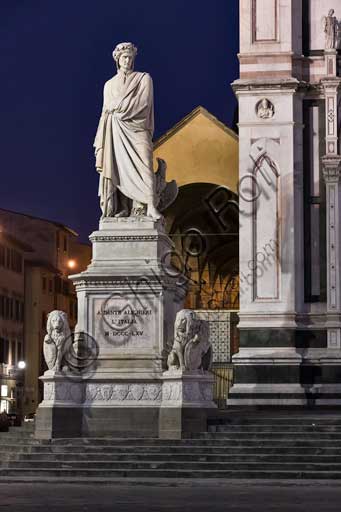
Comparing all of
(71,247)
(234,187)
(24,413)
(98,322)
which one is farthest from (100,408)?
(71,247)

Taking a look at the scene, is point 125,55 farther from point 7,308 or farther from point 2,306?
point 7,308

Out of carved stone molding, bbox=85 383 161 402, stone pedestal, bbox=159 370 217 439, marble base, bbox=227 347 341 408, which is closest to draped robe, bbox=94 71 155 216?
carved stone molding, bbox=85 383 161 402

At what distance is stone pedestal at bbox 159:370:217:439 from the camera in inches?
1007

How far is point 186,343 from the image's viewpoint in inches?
1013

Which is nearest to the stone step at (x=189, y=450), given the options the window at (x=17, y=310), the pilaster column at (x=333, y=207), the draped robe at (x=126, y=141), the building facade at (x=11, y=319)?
the draped robe at (x=126, y=141)

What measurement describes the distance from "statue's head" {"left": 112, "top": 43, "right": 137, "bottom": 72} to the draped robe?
18 centimetres

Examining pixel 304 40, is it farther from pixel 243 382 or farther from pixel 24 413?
pixel 24 413

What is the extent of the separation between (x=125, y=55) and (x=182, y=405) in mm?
7415

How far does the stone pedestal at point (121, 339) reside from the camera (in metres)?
26.2

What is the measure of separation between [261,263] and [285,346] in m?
2.16

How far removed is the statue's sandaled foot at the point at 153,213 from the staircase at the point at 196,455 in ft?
13.9

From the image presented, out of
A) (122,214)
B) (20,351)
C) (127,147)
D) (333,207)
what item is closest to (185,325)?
(122,214)

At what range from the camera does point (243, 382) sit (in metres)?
33.7

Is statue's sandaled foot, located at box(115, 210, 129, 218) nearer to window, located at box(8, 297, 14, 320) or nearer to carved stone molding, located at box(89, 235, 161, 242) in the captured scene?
carved stone molding, located at box(89, 235, 161, 242)
